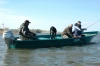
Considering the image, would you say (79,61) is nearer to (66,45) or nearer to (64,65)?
(64,65)

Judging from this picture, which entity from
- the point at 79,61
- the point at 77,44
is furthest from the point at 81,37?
the point at 79,61

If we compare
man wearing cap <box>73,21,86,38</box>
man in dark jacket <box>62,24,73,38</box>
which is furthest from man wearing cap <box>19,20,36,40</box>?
man wearing cap <box>73,21,86,38</box>

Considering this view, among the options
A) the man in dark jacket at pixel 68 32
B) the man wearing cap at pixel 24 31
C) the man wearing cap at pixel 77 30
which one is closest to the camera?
the man wearing cap at pixel 24 31

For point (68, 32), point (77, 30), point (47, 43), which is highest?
point (77, 30)

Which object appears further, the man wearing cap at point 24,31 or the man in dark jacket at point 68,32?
the man in dark jacket at point 68,32

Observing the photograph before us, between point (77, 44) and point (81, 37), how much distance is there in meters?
0.69

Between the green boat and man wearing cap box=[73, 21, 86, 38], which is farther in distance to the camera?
man wearing cap box=[73, 21, 86, 38]

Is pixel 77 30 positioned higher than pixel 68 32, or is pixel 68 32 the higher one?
pixel 77 30

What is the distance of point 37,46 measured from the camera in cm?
1759

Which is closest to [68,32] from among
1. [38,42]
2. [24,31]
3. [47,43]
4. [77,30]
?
[77,30]

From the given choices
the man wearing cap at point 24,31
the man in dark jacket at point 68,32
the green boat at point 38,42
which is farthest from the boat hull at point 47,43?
the man in dark jacket at point 68,32

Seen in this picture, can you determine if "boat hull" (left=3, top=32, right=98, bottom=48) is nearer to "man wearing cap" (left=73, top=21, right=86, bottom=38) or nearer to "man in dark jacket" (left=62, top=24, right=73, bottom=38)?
"man wearing cap" (left=73, top=21, right=86, bottom=38)

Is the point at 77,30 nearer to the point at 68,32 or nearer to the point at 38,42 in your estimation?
the point at 68,32

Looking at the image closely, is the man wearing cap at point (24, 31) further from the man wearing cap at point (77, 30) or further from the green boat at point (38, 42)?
the man wearing cap at point (77, 30)
